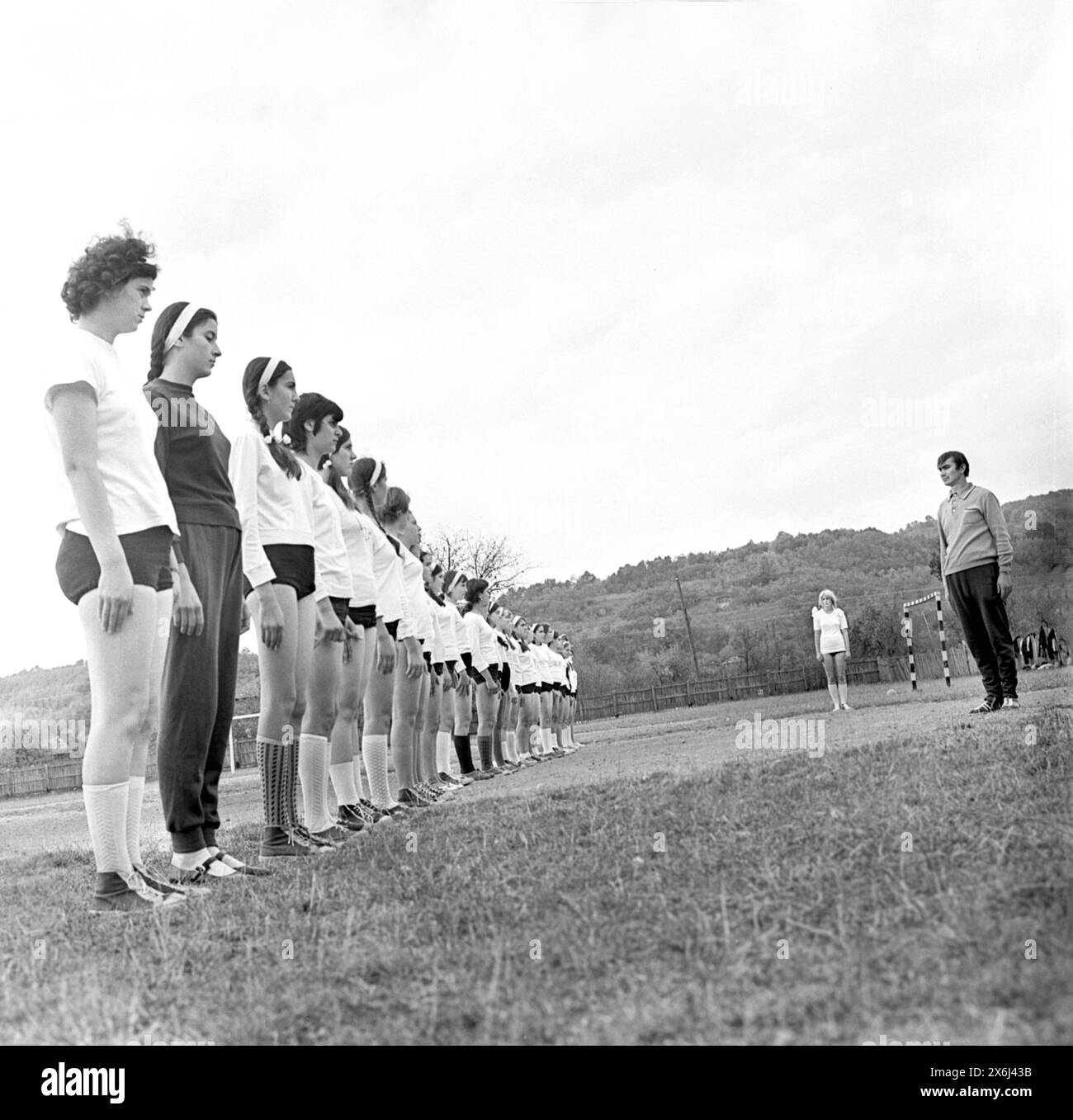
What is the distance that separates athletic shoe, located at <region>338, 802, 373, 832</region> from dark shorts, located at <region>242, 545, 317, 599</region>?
4.01ft

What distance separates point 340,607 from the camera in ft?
17.8

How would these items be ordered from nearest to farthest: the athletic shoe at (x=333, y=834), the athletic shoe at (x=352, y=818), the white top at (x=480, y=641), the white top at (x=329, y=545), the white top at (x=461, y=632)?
the athletic shoe at (x=333, y=834), the white top at (x=329, y=545), the athletic shoe at (x=352, y=818), the white top at (x=461, y=632), the white top at (x=480, y=641)

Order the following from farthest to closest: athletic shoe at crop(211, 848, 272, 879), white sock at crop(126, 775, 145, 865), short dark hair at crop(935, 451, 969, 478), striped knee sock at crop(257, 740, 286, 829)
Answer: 1. short dark hair at crop(935, 451, 969, 478)
2. striped knee sock at crop(257, 740, 286, 829)
3. athletic shoe at crop(211, 848, 272, 879)
4. white sock at crop(126, 775, 145, 865)

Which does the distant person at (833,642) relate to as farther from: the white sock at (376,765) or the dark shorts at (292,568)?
the dark shorts at (292,568)

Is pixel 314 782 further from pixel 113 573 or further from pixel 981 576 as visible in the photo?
pixel 981 576

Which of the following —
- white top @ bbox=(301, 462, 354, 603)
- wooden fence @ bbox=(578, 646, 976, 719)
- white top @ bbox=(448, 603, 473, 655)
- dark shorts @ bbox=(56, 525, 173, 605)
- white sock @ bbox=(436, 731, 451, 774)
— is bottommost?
white sock @ bbox=(436, 731, 451, 774)

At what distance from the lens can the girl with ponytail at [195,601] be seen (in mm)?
4176

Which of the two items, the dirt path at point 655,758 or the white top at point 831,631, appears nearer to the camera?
the dirt path at point 655,758

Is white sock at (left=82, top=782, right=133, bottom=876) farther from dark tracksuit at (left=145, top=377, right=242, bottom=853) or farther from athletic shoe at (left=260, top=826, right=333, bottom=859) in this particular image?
athletic shoe at (left=260, top=826, right=333, bottom=859)

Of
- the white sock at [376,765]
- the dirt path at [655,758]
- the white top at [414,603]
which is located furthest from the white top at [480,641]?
the white sock at [376,765]

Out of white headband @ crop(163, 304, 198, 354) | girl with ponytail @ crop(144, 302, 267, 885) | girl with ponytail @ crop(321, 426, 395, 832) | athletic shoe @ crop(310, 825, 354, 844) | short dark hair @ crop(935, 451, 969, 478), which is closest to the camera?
girl with ponytail @ crop(144, 302, 267, 885)

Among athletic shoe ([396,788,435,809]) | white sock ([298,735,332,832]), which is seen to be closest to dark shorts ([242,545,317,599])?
white sock ([298,735,332,832])

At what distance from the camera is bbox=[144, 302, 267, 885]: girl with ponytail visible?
4.18m
